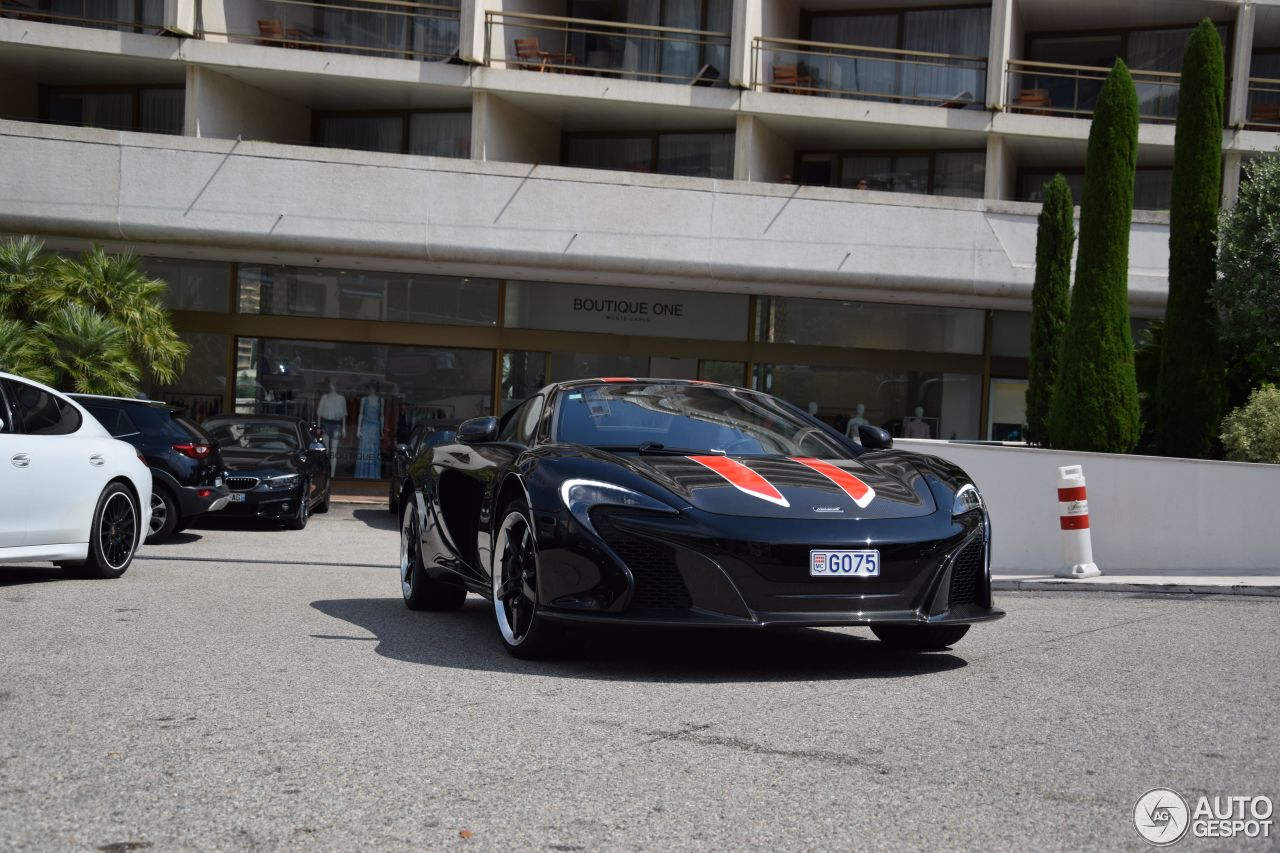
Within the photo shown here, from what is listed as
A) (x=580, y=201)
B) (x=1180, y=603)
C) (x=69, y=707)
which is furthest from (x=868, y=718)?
(x=580, y=201)

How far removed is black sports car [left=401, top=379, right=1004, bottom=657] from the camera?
19.0 ft

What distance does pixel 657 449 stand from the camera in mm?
6734

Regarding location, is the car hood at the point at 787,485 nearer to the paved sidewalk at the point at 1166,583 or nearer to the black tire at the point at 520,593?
the black tire at the point at 520,593

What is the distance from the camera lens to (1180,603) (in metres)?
10.3

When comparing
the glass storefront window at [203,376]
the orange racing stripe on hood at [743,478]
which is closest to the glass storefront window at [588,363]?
the glass storefront window at [203,376]

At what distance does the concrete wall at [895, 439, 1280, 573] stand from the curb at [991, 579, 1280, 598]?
1.11m

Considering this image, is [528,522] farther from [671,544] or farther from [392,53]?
[392,53]

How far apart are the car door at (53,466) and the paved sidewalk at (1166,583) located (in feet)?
22.7

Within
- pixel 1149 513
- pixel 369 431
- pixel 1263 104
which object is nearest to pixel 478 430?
pixel 1149 513

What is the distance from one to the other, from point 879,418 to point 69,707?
2192 cm

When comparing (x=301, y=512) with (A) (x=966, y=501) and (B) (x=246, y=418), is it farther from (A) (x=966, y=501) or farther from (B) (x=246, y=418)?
(A) (x=966, y=501)

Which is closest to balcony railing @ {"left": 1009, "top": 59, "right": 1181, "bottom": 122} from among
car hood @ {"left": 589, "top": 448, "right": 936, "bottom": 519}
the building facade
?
the building facade

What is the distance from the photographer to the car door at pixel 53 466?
9.23 metres

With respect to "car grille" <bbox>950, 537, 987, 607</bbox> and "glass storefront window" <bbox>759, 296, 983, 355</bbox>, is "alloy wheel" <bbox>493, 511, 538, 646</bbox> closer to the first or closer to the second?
"car grille" <bbox>950, 537, 987, 607</bbox>
